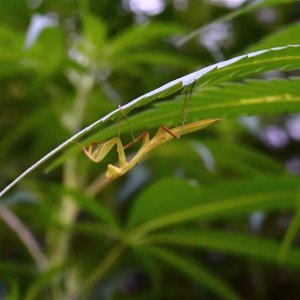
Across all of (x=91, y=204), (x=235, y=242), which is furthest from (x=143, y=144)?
(x=235, y=242)

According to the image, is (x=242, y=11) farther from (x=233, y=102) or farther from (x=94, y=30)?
(x=94, y=30)

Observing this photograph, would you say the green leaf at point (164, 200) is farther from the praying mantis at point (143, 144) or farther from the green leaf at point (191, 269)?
the praying mantis at point (143, 144)

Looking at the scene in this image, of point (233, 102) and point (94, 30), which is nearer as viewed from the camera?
point (233, 102)

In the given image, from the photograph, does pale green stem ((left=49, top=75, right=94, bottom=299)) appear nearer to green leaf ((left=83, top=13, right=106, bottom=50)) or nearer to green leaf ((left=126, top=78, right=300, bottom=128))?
green leaf ((left=83, top=13, right=106, bottom=50))

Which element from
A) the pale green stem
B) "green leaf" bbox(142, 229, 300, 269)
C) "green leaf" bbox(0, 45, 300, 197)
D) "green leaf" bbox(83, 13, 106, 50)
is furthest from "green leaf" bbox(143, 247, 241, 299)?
"green leaf" bbox(0, 45, 300, 197)

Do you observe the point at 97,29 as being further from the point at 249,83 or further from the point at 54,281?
the point at 249,83

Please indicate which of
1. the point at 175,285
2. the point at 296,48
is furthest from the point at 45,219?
the point at 296,48
